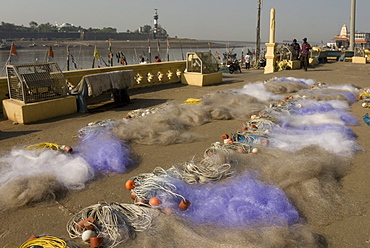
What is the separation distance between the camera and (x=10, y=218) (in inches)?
130

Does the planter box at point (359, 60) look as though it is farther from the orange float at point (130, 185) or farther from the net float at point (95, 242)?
the net float at point (95, 242)

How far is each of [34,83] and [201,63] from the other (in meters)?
5.96

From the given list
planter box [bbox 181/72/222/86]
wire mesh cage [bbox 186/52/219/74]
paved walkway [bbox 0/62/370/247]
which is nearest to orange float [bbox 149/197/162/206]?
paved walkway [bbox 0/62/370/247]

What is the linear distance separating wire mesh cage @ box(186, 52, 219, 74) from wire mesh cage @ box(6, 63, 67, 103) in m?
5.21

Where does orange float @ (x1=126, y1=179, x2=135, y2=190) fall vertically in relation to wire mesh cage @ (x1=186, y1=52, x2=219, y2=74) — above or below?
below

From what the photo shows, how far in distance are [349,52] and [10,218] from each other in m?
23.3

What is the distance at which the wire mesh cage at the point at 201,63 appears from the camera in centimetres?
1144

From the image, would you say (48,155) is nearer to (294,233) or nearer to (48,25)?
(294,233)

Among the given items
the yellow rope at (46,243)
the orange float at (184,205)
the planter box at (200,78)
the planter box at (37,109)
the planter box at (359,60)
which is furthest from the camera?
the planter box at (359,60)

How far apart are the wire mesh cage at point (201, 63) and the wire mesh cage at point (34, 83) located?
5210 millimetres

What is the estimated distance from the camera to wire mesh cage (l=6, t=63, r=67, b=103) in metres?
6.74


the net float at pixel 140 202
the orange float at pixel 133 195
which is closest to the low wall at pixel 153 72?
the orange float at pixel 133 195

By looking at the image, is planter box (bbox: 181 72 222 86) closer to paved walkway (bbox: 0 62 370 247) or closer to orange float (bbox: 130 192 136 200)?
paved walkway (bbox: 0 62 370 247)

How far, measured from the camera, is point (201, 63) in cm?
1141
